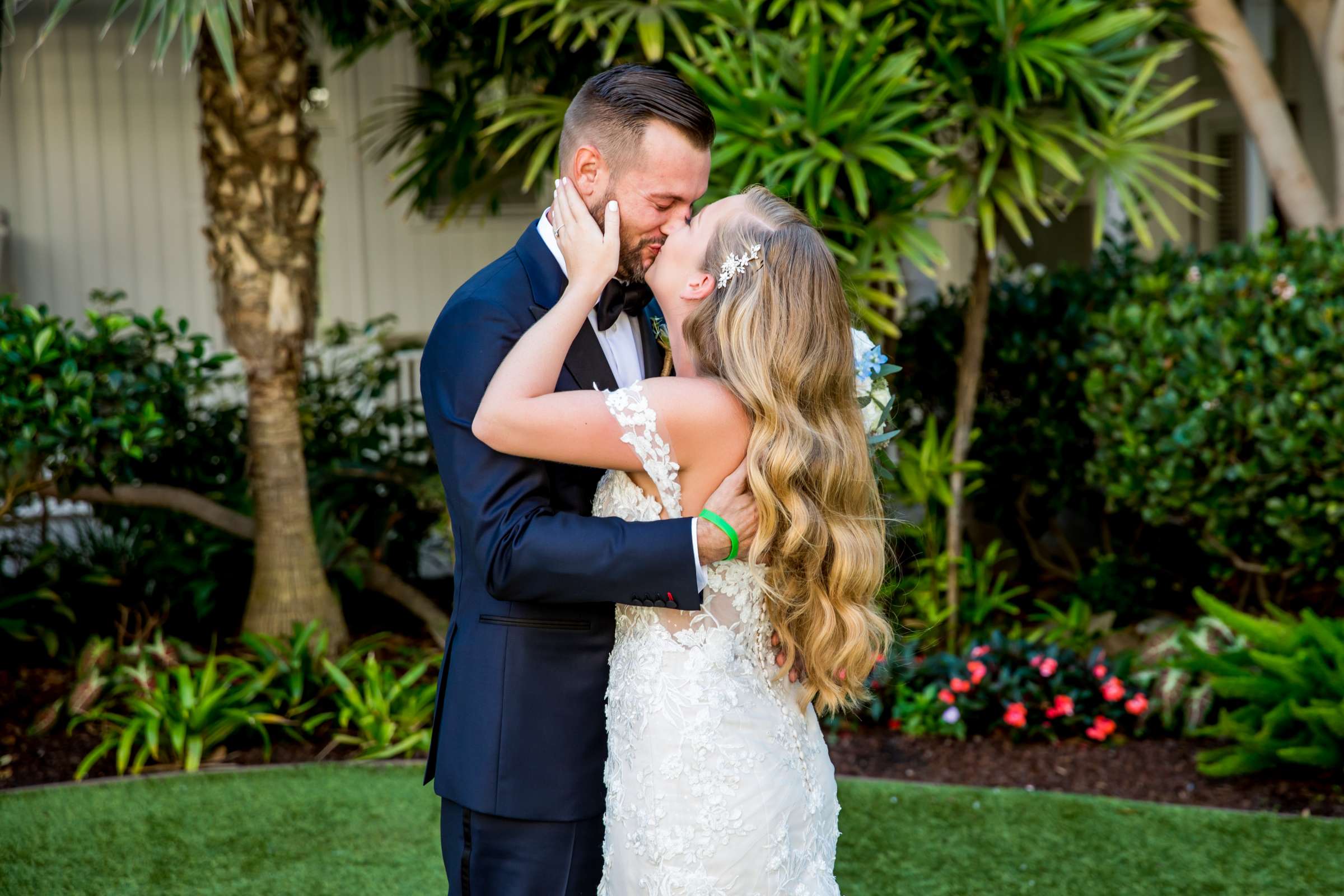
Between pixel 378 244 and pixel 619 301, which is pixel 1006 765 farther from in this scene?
pixel 378 244

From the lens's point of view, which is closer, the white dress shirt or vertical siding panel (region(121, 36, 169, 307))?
the white dress shirt

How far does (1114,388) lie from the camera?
583cm

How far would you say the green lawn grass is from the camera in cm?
385

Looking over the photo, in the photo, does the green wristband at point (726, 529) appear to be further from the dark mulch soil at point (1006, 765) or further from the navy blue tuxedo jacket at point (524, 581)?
the dark mulch soil at point (1006, 765)

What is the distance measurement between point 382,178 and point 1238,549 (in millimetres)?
6320

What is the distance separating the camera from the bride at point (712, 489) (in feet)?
7.12

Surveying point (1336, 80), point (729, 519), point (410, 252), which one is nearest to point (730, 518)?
point (729, 519)

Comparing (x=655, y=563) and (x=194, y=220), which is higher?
Answer: (x=194, y=220)

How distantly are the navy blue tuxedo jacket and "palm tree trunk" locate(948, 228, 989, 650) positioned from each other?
146 inches

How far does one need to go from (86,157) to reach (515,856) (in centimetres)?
803

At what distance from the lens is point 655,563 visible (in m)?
2.09

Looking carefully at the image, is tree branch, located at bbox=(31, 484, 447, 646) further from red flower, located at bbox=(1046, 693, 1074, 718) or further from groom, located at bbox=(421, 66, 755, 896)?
groom, located at bbox=(421, 66, 755, 896)

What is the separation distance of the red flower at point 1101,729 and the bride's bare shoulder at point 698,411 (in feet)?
11.2

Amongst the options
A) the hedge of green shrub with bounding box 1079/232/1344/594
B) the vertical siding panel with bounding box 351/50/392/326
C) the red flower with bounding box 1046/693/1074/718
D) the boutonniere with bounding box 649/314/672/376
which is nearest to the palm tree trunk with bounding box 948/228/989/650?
the hedge of green shrub with bounding box 1079/232/1344/594
